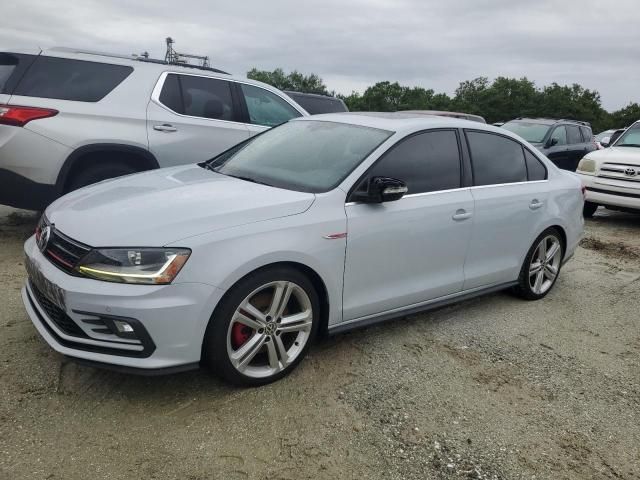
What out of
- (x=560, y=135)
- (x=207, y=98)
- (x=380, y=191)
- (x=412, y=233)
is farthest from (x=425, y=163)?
(x=560, y=135)

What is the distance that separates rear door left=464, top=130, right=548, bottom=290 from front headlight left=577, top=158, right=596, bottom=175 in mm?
5028

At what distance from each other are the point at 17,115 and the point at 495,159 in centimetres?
409

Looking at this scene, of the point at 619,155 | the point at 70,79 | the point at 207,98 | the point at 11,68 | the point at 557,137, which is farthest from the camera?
the point at 557,137

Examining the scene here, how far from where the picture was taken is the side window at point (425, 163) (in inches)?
140

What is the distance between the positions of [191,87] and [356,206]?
3264 mm

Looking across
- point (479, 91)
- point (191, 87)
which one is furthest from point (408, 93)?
point (191, 87)

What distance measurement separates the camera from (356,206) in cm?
328

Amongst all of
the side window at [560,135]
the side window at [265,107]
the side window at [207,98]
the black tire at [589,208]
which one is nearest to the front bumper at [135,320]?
the side window at [207,98]

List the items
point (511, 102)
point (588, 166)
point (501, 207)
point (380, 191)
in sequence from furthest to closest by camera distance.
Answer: point (511, 102) < point (588, 166) < point (501, 207) < point (380, 191)

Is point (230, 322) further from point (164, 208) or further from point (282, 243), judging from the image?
point (164, 208)

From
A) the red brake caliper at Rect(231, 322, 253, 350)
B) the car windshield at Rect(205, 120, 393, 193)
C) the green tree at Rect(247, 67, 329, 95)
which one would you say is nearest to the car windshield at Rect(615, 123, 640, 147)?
the car windshield at Rect(205, 120, 393, 193)

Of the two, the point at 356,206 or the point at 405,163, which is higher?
the point at 405,163

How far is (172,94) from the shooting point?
18.3 ft

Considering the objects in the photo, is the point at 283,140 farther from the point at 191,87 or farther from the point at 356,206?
the point at 191,87
